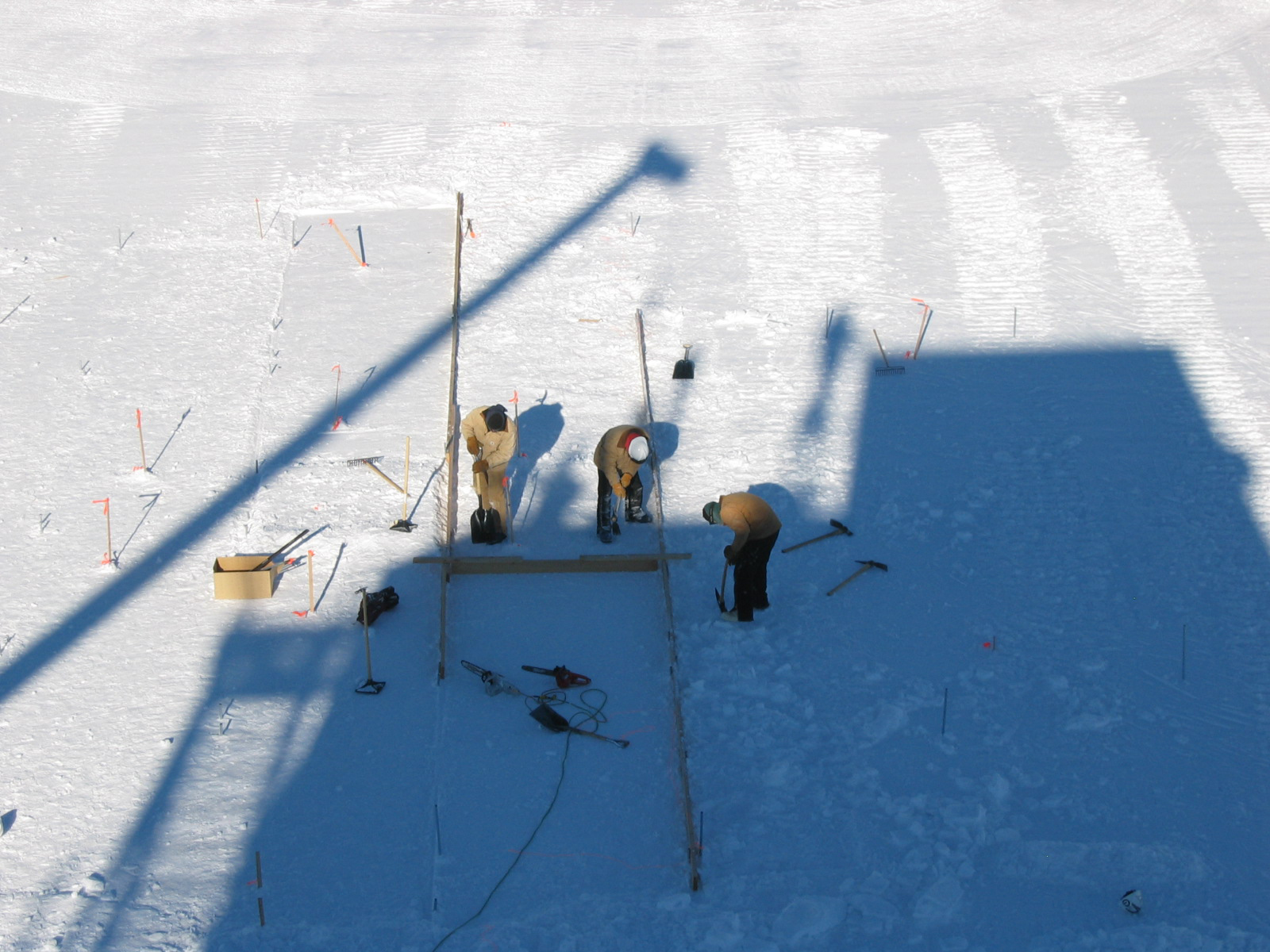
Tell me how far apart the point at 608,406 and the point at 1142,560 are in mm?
4458

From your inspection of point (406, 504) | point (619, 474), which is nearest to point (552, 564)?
point (619, 474)

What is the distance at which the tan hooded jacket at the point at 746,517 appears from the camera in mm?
8117

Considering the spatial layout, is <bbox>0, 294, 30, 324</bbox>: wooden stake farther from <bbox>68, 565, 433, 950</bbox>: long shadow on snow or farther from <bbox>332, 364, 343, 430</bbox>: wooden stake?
<bbox>68, 565, 433, 950</bbox>: long shadow on snow

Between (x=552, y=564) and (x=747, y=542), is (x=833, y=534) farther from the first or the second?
(x=552, y=564)

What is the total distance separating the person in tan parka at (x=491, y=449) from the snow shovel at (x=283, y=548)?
1.38 metres

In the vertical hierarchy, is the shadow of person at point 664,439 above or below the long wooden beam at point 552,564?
above

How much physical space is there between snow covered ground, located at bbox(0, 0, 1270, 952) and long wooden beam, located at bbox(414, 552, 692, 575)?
A: 14 centimetres

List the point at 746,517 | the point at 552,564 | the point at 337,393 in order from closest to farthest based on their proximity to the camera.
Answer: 1. the point at 746,517
2. the point at 552,564
3. the point at 337,393

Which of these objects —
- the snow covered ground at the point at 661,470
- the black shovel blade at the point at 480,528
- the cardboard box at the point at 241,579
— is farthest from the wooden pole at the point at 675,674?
the cardboard box at the point at 241,579

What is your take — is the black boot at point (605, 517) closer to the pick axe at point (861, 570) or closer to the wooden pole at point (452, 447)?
the wooden pole at point (452, 447)

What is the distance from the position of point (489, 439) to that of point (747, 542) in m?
2.12

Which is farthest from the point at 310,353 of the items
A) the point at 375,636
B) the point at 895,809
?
the point at 895,809

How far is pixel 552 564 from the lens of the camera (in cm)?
886

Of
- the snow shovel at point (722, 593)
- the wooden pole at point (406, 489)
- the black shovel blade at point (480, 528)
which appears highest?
the wooden pole at point (406, 489)
